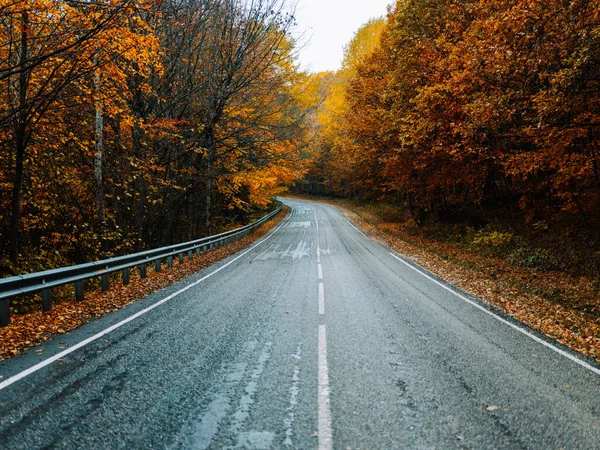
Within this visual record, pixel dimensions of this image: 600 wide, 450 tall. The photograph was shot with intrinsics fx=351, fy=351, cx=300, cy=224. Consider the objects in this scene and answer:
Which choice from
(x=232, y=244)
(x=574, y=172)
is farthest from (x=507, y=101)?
(x=232, y=244)

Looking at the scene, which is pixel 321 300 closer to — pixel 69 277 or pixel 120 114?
pixel 69 277

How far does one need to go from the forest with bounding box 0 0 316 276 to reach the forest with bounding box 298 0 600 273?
14.5 feet

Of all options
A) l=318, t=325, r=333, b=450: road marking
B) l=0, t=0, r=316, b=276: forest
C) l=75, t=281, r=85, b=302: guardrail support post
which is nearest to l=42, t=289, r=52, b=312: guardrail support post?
l=75, t=281, r=85, b=302: guardrail support post

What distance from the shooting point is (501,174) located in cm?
1831

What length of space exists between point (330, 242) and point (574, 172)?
10.8 metres

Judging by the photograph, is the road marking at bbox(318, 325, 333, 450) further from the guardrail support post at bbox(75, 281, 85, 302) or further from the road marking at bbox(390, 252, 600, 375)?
the guardrail support post at bbox(75, 281, 85, 302)

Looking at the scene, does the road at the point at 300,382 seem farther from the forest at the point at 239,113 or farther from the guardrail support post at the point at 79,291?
the forest at the point at 239,113

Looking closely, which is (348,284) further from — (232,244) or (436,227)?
(436,227)

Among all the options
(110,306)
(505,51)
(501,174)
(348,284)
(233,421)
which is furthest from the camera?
(501,174)

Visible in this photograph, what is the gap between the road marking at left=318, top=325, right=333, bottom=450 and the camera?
2.96 m

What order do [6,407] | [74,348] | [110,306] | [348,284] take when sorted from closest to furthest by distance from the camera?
[6,407]
[74,348]
[110,306]
[348,284]

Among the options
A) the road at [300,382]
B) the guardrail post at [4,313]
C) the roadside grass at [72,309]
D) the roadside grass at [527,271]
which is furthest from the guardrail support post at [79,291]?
the roadside grass at [527,271]

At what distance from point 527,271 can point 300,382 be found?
9.91m

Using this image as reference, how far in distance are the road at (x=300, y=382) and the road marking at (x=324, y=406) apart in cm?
2
